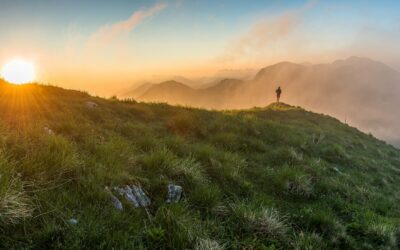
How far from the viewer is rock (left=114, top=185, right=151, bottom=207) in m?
5.82

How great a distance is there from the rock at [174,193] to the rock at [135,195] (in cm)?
46

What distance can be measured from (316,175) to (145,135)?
6003mm

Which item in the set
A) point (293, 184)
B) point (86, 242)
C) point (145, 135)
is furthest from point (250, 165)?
point (86, 242)

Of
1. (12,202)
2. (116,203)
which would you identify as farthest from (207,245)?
(12,202)

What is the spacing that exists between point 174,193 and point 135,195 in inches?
33.3

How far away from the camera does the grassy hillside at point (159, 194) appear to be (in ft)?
14.8

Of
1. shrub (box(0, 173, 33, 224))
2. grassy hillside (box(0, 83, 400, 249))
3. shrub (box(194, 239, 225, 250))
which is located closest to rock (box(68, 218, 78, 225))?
grassy hillside (box(0, 83, 400, 249))

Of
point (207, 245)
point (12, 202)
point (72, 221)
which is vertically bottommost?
point (207, 245)

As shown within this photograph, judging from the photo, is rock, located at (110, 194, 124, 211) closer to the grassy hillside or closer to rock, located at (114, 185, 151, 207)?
the grassy hillside

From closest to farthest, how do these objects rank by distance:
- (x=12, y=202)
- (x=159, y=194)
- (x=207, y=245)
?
(x=12, y=202) < (x=207, y=245) < (x=159, y=194)

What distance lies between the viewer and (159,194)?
638 cm

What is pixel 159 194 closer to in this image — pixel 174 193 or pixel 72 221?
pixel 174 193

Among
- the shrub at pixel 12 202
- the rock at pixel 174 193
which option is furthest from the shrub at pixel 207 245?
the shrub at pixel 12 202

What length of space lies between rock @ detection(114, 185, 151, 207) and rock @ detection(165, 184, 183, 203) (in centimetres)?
46
